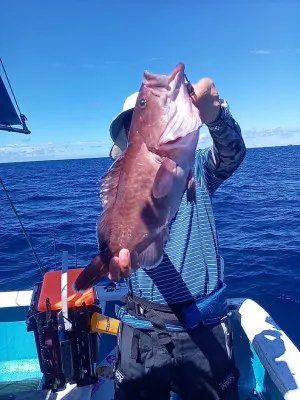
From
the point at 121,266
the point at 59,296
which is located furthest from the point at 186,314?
the point at 59,296

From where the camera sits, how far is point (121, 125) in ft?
9.91

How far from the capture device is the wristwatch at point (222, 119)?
2.62m

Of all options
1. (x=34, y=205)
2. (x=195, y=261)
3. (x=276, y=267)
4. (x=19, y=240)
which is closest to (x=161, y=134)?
(x=195, y=261)

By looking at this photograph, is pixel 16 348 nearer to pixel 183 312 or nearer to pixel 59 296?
pixel 59 296

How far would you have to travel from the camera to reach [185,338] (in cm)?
292

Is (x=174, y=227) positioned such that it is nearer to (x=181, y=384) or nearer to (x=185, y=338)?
(x=185, y=338)

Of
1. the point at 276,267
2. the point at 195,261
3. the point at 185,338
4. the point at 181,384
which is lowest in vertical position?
the point at 276,267

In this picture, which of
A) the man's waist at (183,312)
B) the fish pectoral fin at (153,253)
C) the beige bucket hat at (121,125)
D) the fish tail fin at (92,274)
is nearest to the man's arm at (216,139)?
the beige bucket hat at (121,125)

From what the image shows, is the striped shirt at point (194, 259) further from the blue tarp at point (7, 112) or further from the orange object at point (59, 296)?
the blue tarp at point (7, 112)

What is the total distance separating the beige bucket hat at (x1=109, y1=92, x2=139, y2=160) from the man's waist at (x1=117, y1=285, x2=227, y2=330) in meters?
1.34

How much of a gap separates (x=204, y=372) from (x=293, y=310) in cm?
493

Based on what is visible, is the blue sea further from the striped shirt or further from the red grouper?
the red grouper

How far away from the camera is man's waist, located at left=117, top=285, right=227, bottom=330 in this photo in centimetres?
290

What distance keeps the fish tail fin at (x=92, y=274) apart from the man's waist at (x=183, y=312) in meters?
0.84
